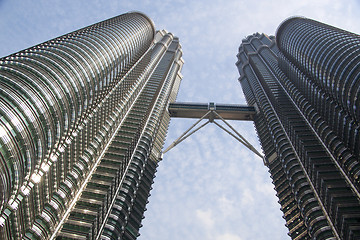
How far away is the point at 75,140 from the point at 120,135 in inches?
1207

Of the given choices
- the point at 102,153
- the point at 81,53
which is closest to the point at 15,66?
the point at 81,53

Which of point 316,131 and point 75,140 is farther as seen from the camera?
point 316,131

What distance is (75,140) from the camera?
223 feet

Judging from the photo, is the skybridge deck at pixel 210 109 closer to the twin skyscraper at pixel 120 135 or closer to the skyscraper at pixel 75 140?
the twin skyscraper at pixel 120 135

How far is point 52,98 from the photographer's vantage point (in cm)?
5409

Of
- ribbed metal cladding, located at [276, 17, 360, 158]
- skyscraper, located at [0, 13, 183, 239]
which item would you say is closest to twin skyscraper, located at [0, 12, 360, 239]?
skyscraper, located at [0, 13, 183, 239]

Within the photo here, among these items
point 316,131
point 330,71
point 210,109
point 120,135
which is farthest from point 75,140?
point 210,109

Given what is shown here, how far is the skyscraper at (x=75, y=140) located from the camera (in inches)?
1811

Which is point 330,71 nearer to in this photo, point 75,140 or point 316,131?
point 316,131

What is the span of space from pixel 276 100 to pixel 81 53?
78.8 meters

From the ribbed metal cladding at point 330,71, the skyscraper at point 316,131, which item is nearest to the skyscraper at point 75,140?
the skyscraper at point 316,131

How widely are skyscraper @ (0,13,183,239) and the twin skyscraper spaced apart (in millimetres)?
243

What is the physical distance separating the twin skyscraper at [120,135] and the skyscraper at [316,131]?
1.12 ft

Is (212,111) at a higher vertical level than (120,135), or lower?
higher
